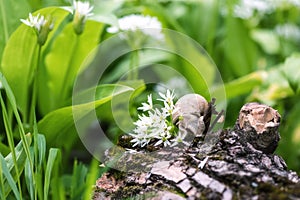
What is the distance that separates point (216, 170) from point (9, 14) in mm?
1136

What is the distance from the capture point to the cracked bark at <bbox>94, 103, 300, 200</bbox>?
979mm

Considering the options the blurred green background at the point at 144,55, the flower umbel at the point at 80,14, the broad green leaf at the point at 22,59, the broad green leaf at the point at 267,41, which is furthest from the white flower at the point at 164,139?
the broad green leaf at the point at 267,41

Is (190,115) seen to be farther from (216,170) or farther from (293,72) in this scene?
(293,72)

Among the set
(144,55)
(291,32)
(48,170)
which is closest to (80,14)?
(48,170)

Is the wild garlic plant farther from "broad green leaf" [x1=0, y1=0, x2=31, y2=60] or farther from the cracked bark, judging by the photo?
the cracked bark

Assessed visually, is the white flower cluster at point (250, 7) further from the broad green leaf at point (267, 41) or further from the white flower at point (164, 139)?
the white flower at point (164, 139)

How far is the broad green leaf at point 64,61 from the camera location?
1925 millimetres

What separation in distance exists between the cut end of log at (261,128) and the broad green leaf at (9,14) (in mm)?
1018

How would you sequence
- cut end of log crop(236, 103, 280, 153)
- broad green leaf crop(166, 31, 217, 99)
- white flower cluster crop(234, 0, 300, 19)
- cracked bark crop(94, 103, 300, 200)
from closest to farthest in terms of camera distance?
1. cracked bark crop(94, 103, 300, 200)
2. cut end of log crop(236, 103, 280, 153)
3. broad green leaf crop(166, 31, 217, 99)
4. white flower cluster crop(234, 0, 300, 19)

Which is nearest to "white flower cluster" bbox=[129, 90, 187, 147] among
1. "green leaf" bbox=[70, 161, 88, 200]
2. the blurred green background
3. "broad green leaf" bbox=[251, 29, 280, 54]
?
the blurred green background

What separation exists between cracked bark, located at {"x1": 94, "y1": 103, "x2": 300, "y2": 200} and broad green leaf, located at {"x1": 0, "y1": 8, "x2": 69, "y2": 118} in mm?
632

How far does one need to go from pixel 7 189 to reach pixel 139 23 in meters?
0.83

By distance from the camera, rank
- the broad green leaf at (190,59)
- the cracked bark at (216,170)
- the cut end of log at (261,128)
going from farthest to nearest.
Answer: the broad green leaf at (190,59), the cut end of log at (261,128), the cracked bark at (216,170)

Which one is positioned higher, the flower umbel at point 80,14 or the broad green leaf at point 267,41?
the flower umbel at point 80,14
